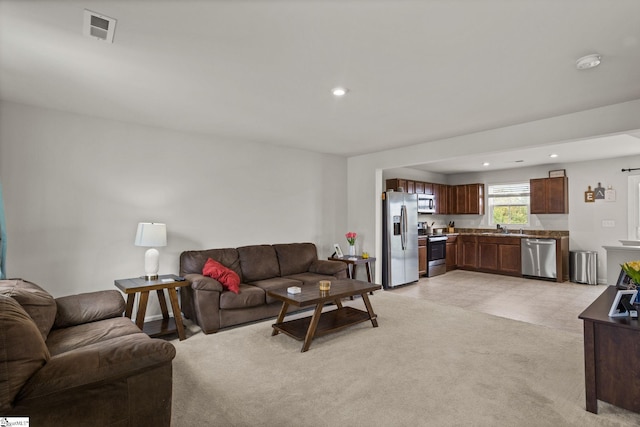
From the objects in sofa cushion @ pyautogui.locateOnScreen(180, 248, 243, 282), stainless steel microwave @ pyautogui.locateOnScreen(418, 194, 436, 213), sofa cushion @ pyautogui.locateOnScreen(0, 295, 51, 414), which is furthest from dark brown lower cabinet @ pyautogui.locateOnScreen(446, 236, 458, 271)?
sofa cushion @ pyautogui.locateOnScreen(0, 295, 51, 414)

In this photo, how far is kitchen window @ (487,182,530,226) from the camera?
761 cm

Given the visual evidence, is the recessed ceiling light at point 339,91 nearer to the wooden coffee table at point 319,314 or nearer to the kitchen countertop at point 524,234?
the wooden coffee table at point 319,314

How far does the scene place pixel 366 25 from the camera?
6.42 feet

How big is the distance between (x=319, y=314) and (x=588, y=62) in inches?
119

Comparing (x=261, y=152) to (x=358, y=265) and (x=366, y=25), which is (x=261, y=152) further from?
(x=366, y=25)

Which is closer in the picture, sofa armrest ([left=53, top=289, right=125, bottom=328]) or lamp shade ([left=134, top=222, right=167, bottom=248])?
sofa armrest ([left=53, top=289, right=125, bottom=328])

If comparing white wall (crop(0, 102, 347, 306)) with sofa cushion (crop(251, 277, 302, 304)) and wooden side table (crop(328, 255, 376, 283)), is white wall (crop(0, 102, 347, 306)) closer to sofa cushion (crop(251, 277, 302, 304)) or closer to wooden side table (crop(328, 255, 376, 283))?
sofa cushion (crop(251, 277, 302, 304))

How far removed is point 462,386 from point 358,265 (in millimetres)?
3214

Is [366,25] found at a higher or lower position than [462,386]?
higher

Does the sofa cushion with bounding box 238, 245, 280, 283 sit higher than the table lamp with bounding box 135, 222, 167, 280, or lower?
lower

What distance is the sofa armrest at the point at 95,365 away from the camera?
146cm

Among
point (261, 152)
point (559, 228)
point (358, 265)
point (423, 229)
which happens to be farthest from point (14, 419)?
point (559, 228)

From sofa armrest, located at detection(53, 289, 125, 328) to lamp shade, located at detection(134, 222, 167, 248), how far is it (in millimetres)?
715

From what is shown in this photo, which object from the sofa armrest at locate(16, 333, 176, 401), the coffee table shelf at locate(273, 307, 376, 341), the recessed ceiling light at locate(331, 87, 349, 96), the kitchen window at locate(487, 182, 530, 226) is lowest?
the coffee table shelf at locate(273, 307, 376, 341)
